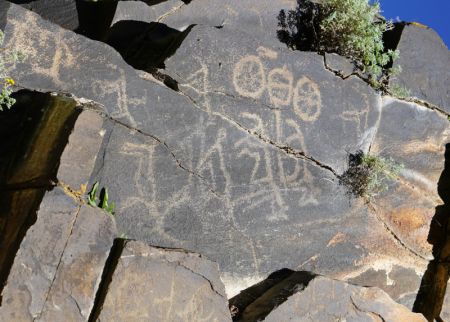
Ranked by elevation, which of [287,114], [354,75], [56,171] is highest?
[354,75]

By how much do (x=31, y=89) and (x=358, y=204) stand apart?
9.20ft

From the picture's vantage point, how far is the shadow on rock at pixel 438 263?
5023 millimetres

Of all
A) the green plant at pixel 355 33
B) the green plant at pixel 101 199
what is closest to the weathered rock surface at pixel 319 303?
the green plant at pixel 101 199

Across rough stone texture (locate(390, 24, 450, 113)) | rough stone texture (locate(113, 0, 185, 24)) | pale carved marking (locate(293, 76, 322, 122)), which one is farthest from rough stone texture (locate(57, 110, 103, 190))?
rough stone texture (locate(390, 24, 450, 113))

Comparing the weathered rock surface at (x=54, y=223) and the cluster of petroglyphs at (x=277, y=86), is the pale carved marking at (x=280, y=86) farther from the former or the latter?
the weathered rock surface at (x=54, y=223)

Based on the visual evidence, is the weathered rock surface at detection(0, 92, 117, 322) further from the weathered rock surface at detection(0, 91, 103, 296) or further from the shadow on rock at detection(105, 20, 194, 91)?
the shadow on rock at detection(105, 20, 194, 91)

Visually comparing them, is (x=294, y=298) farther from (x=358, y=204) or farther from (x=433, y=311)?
(x=433, y=311)

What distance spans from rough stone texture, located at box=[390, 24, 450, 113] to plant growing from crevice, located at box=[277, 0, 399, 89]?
0.17 meters

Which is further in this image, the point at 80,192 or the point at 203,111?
the point at 203,111

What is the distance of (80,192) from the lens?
3.66 metres

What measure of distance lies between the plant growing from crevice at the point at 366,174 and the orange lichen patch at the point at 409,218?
1.00 ft

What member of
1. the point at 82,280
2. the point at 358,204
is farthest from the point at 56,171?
the point at 358,204

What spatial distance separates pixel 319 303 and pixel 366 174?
122cm

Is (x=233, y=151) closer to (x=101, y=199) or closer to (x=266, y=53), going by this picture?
(x=266, y=53)
